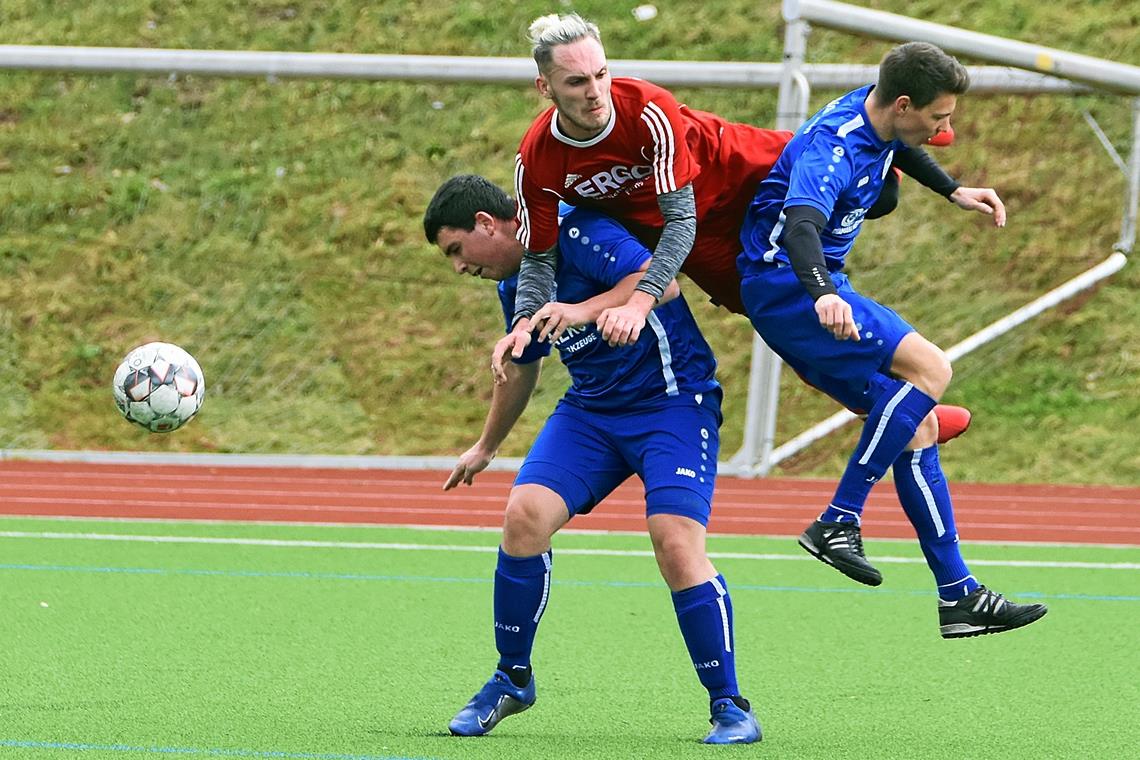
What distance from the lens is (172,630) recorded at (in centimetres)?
635

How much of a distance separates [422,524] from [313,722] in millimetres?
5316

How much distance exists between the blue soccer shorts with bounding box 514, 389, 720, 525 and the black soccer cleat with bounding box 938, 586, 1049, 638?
85 centimetres

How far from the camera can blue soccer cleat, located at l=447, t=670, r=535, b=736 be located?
15.1ft

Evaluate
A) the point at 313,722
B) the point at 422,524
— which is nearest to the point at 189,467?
the point at 422,524

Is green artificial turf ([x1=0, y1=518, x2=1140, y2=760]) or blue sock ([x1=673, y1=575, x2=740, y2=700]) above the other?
blue sock ([x1=673, y1=575, x2=740, y2=700])

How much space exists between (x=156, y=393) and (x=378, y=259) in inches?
402

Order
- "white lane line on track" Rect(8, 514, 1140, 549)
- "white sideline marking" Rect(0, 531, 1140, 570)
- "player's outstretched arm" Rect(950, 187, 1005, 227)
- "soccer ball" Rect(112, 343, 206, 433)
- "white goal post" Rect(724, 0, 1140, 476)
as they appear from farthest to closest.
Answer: "white goal post" Rect(724, 0, 1140, 476) < "white lane line on track" Rect(8, 514, 1140, 549) < "white sideline marking" Rect(0, 531, 1140, 570) < "soccer ball" Rect(112, 343, 206, 433) < "player's outstretched arm" Rect(950, 187, 1005, 227)

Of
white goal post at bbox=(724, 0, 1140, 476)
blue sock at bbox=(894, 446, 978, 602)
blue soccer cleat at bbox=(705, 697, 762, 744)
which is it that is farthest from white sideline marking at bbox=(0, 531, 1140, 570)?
blue soccer cleat at bbox=(705, 697, 762, 744)

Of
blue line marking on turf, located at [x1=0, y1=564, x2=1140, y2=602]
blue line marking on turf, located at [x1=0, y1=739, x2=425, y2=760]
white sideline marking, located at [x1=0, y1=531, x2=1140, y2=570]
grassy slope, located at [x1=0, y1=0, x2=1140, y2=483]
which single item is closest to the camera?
blue line marking on turf, located at [x1=0, y1=739, x2=425, y2=760]

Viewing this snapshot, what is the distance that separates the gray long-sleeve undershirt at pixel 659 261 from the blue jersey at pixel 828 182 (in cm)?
32

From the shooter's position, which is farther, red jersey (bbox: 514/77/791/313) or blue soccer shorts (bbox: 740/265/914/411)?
blue soccer shorts (bbox: 740/265/914/411)

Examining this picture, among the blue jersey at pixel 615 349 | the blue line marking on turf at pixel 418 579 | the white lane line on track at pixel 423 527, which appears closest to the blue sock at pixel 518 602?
the blue jersey at pixel 615 349

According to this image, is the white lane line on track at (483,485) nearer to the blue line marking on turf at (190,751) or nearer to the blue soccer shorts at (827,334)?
the blue soccer shorts at (827,334)

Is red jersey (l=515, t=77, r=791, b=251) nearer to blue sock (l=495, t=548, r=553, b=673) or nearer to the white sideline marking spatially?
blue sock (l=495, t=548, r=553, b=673)
